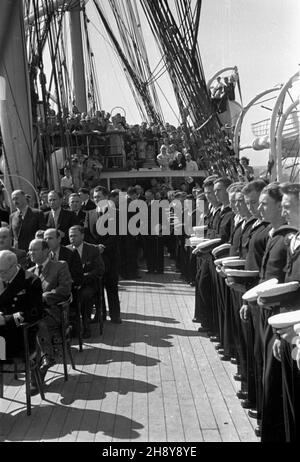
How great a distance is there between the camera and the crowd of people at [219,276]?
339 cm

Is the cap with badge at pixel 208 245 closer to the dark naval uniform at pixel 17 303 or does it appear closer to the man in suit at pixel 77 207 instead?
the dark naval uniform at pixel 17 303

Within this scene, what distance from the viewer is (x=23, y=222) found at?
758 centimetres

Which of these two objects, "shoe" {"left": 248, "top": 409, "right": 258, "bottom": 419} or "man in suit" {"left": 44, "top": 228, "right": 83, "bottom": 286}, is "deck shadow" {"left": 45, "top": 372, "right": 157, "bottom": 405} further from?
"man in suit" {"left": 44, "top": 228, "right": 83, "bottom": 286}

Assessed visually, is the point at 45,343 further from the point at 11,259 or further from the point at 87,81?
the point at 87,81

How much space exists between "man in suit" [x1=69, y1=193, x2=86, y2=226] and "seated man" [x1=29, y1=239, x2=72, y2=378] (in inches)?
111

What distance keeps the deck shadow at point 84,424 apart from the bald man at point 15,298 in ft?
1.64

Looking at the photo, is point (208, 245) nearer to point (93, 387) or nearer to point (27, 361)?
point (93, 387)

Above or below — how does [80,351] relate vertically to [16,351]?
below

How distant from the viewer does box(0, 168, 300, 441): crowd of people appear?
11.1 feet

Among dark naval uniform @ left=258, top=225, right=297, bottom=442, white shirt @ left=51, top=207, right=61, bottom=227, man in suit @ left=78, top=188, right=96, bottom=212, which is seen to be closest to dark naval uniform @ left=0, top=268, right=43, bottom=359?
dark naval uniform @ left=258, top=225, right=297, bottom=442

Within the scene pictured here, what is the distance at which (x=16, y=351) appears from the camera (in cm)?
451

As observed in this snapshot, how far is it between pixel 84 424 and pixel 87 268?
279 cm

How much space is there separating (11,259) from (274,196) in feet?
6.93
